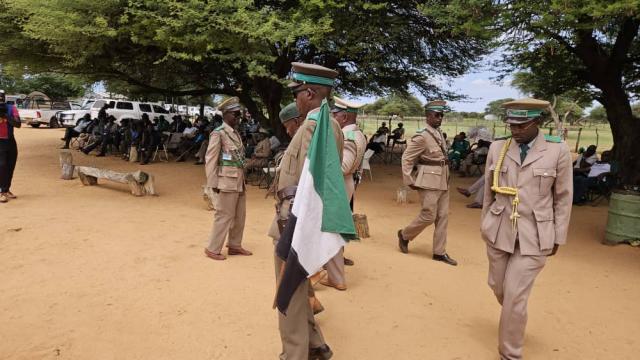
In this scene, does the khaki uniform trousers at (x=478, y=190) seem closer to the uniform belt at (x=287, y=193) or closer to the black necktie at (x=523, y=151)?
the black necktie at (x=523, y=151)

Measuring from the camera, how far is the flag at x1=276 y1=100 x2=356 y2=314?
2.50m

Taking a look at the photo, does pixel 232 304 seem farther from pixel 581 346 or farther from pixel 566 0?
pixel 566 0

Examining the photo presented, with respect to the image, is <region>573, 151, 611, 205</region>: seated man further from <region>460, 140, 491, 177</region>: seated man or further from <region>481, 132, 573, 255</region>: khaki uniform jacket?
<region>481, 132, 573, 255</region>: khaki uniform jacket

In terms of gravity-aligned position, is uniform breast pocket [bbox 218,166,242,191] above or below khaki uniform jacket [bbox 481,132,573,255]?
below

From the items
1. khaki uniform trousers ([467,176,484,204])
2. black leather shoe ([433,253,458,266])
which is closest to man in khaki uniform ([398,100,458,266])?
black leather shoe ([433,253,458,266])

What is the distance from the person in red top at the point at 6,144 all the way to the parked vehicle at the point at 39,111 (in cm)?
2102

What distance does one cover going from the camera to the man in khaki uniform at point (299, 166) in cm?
277

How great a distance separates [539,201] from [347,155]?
82.0 inches

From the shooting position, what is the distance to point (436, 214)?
18.1 ft

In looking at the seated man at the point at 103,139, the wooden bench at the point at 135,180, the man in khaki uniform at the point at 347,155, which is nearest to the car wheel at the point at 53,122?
the seated man at the point at 103,139

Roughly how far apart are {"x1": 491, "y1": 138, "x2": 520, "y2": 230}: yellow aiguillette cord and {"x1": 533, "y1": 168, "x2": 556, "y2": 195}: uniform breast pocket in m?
0.17

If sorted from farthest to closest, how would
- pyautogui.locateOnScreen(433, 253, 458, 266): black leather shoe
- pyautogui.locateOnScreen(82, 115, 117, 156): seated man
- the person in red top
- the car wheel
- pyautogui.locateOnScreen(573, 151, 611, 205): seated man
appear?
the car wheel
pyautogui.locateOnScreen(82, 115, 117, 156): seated man
pyautogui.locateOnScreen(573, 151, 611, 205): seated man
the person in red top
pyautogui.locateOnScreen(433, 253, 458, 266): black leather shoe

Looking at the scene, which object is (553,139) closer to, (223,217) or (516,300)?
(516,300)

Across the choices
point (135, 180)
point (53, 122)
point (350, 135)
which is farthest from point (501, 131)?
point (350, 135)
